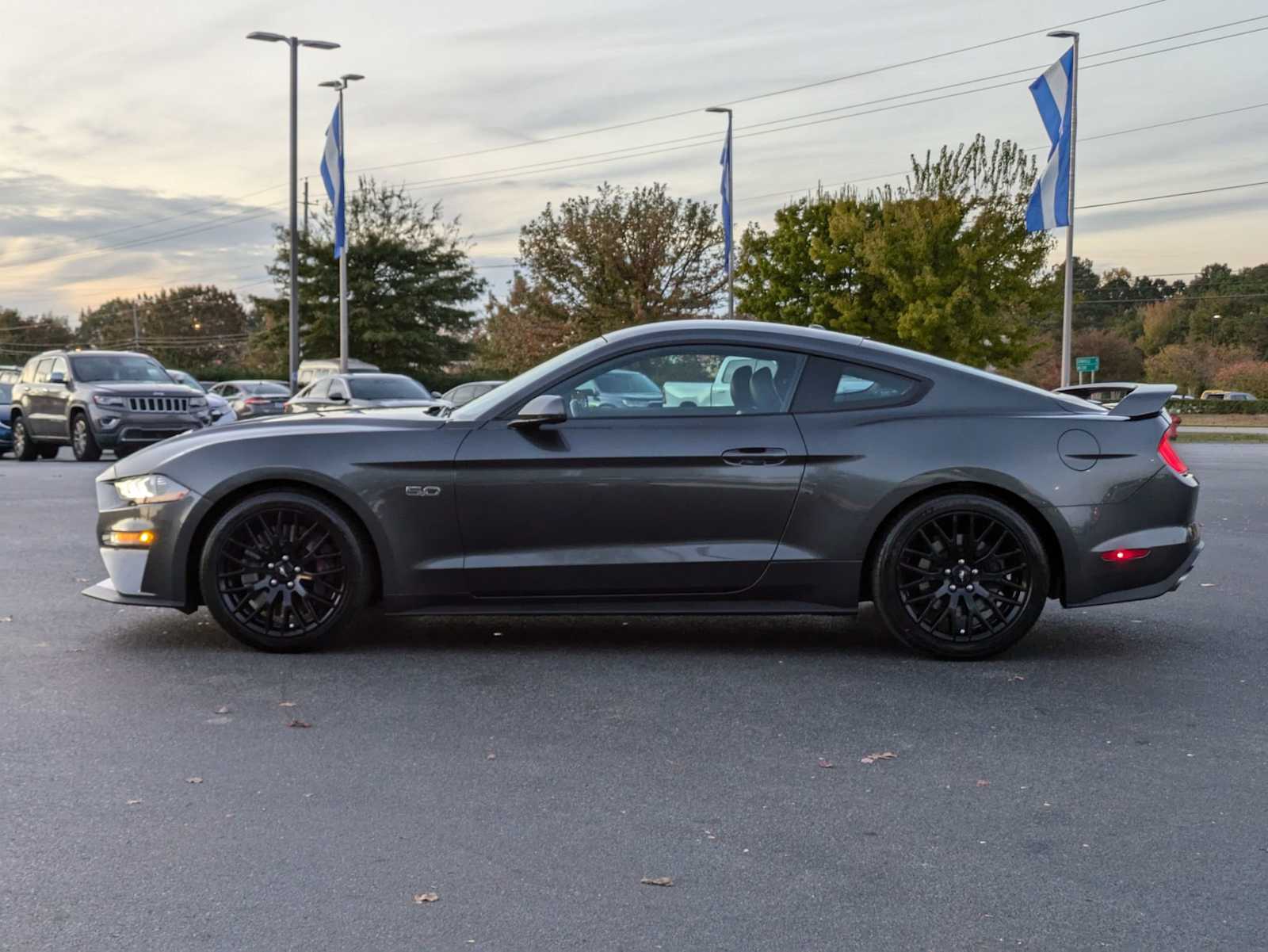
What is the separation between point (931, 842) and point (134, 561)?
4.01 m

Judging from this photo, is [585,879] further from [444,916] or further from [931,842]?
[931,842]

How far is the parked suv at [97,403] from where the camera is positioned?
21047mm

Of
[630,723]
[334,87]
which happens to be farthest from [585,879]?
[334,87]

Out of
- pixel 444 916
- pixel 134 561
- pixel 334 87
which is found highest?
pixel 334 87

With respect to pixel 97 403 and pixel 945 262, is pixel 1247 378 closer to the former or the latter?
pixel 945 262

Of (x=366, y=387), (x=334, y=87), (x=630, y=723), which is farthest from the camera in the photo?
(x=334, y=87)

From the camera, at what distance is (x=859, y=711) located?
5.21m

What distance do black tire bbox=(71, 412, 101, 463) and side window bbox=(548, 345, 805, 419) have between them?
1698 cm

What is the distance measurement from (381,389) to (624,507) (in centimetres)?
1532

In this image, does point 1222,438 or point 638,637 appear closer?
point 638,637

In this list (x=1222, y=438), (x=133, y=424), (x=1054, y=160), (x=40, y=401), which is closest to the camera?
(x=133, y=424)

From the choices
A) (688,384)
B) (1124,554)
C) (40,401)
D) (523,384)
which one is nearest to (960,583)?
(1124,554)

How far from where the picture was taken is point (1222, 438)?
119ft

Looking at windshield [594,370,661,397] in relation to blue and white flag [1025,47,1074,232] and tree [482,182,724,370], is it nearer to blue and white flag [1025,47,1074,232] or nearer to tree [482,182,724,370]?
blue and white flag [1025,47,1074,232]
